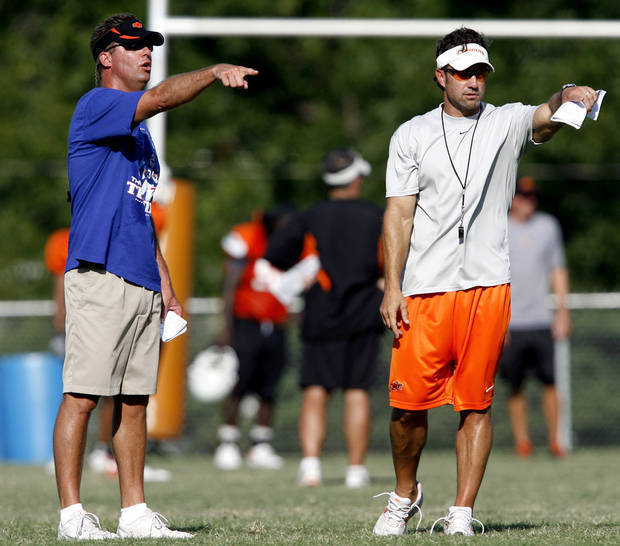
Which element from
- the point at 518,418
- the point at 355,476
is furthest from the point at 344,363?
the point at 518,418

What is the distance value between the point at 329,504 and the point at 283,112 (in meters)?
12.6

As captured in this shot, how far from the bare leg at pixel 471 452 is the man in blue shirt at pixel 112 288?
1189 millimetres

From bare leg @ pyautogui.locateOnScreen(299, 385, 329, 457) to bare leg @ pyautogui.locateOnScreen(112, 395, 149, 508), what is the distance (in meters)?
3.32

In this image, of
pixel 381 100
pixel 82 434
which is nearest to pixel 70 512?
pixel 82 434

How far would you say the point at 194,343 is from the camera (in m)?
12.8

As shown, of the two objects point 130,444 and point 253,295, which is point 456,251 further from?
point 253,295

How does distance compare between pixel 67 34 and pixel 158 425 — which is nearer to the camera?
pixel 158 425

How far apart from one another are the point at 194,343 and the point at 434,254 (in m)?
8.06

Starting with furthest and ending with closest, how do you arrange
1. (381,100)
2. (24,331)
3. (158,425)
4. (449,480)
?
(381,100), (24,331), (158,425), (449,480)

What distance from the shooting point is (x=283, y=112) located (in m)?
18.5

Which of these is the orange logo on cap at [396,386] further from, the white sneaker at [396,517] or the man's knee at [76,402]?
the man's knee at [76,402]

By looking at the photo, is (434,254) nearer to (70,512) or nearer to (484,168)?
(484,168)

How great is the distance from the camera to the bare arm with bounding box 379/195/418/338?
4.97 m

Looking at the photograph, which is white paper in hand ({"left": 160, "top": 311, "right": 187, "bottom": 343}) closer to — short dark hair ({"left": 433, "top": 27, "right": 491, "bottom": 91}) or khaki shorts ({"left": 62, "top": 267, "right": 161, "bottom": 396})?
khaki shorts ({"left": 62, "top": 267, "right": 161, "bottom": 396})
